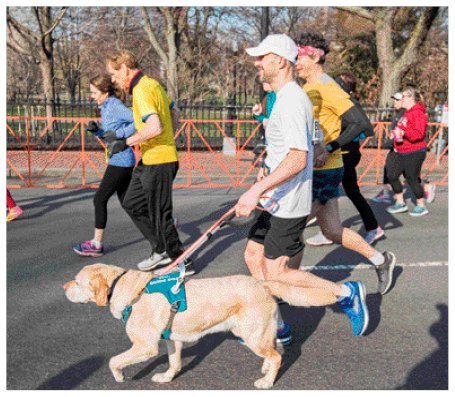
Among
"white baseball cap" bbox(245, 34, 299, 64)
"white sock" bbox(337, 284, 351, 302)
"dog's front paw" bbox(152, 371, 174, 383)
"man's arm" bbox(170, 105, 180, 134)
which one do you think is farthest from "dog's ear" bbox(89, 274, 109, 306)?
"man's arm" bbox(170, 105, 180, 134)

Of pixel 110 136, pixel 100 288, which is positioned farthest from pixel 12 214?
pixel 100 288

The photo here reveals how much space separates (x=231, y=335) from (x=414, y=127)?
14.8 ft

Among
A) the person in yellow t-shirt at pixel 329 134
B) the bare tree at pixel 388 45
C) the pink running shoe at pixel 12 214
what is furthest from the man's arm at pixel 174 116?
the bare tree at pixel 388 45

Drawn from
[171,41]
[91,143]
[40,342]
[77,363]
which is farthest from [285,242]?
[171,41]

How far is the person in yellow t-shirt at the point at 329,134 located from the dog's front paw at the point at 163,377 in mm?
1782

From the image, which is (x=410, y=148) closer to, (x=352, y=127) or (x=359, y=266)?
(x=359, y=266)

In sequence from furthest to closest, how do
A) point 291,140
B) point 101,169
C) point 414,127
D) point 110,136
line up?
point 101,169
point 414,127
point 110,136
point 291,140

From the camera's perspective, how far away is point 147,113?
3816 mm

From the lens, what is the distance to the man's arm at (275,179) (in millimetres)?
2490

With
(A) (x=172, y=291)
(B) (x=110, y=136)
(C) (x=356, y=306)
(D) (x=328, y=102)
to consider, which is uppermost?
(D) (x=328, y=102)

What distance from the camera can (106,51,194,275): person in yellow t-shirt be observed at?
3.85m

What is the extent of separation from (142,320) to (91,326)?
109 cm

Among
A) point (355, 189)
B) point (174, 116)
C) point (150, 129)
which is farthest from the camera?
point (355, 189)

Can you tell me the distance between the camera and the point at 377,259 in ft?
12.7
